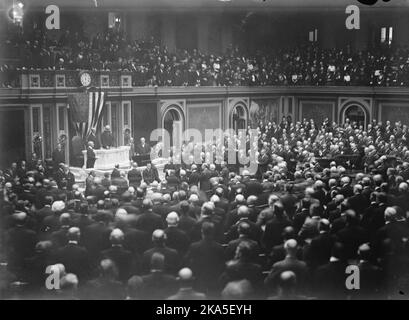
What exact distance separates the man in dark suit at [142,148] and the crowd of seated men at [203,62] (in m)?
1.27

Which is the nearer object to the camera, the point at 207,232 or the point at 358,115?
the point at 207,232

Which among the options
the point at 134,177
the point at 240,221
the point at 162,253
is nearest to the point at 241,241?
the point at 240,221

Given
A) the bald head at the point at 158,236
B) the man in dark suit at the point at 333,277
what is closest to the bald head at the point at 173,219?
the bald head at the point at 158,236

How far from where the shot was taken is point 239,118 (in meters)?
12.9

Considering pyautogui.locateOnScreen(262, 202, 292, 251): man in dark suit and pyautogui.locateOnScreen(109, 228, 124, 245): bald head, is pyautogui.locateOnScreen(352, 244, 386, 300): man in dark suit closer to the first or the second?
pyautogui.locateOnScreen(262, 202, 292, 251): man in dark suit

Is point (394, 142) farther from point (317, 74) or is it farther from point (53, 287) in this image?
point (53, 287)

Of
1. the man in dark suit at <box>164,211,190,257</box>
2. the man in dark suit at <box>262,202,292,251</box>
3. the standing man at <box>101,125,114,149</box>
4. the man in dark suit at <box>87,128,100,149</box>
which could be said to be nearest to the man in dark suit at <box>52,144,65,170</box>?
the man in dark suit at <box>87,128,100,149</box>

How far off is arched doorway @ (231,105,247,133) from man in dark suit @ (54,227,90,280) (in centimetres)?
408

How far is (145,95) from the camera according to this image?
12.8 metres

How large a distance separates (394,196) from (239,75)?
410cm

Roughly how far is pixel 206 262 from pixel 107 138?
3.34m

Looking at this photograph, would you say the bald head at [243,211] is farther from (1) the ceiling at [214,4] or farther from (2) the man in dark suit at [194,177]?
(1) the ceiling at [214,4]

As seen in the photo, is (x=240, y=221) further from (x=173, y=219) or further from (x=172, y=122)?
(x=172, y=122)

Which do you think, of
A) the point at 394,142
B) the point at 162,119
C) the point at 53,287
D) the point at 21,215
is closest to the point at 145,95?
the point at 162,119
